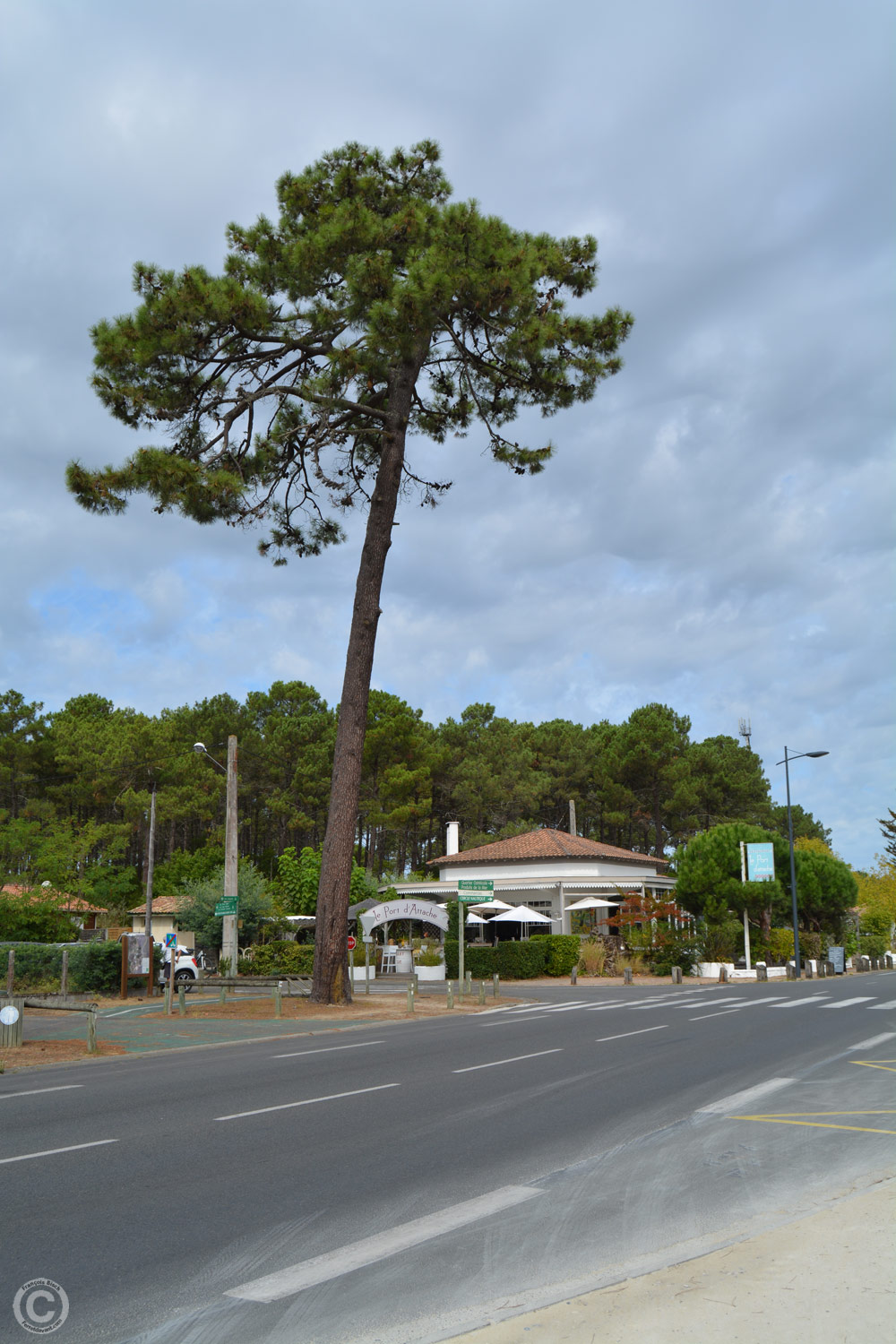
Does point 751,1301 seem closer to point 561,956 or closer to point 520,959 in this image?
point 520,959

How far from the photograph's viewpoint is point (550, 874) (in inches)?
1943

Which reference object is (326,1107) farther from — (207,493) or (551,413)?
(551,413)

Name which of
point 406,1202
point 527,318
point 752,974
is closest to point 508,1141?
point 406,1202

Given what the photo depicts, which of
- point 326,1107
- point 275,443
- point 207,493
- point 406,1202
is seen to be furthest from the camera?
point 275,443

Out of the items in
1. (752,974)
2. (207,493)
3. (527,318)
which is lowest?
(752,974)

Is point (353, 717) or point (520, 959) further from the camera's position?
point (520, 959)

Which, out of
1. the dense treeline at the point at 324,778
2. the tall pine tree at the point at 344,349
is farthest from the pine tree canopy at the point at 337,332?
the dense treeline at the point at 324,778

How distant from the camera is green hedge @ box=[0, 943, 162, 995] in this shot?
97.2 feet

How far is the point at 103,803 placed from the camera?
66.3 m

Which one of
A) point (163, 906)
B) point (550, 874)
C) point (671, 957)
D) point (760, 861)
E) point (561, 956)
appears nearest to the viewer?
point (561, 956)

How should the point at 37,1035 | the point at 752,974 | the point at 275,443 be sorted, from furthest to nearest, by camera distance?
the point at 752,974, the point at 275,443, the point at 37,1035

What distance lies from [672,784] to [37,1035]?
56.8m

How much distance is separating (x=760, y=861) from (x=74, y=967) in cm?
2687

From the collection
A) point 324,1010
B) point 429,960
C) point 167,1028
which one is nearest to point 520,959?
point 429,960
